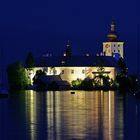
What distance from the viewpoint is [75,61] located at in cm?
9725

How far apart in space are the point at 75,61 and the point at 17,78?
19105mm

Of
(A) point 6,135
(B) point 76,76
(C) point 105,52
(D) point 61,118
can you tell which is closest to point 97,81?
(B) point 76,76

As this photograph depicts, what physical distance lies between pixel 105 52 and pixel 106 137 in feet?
306

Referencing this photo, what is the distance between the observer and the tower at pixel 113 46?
10811 cm

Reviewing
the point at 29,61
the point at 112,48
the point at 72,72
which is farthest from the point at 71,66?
the point at 112,48

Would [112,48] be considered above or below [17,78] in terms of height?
above

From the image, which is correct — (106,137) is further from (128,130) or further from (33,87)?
(33,87)

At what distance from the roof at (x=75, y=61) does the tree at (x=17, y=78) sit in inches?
539

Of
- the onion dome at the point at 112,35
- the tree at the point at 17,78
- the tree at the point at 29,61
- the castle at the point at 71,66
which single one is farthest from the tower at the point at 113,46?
the tree at the point at 17,78

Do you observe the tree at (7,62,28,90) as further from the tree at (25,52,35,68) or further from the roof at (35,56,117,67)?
the roof at (35,56,117,67)

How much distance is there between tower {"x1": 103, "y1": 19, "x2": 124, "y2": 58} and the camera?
10811 cm

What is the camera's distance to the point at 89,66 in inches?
3725

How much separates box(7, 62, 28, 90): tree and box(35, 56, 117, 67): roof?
Result: 13692 mm

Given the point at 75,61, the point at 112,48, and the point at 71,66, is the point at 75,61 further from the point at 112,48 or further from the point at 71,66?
the point at 112,48
